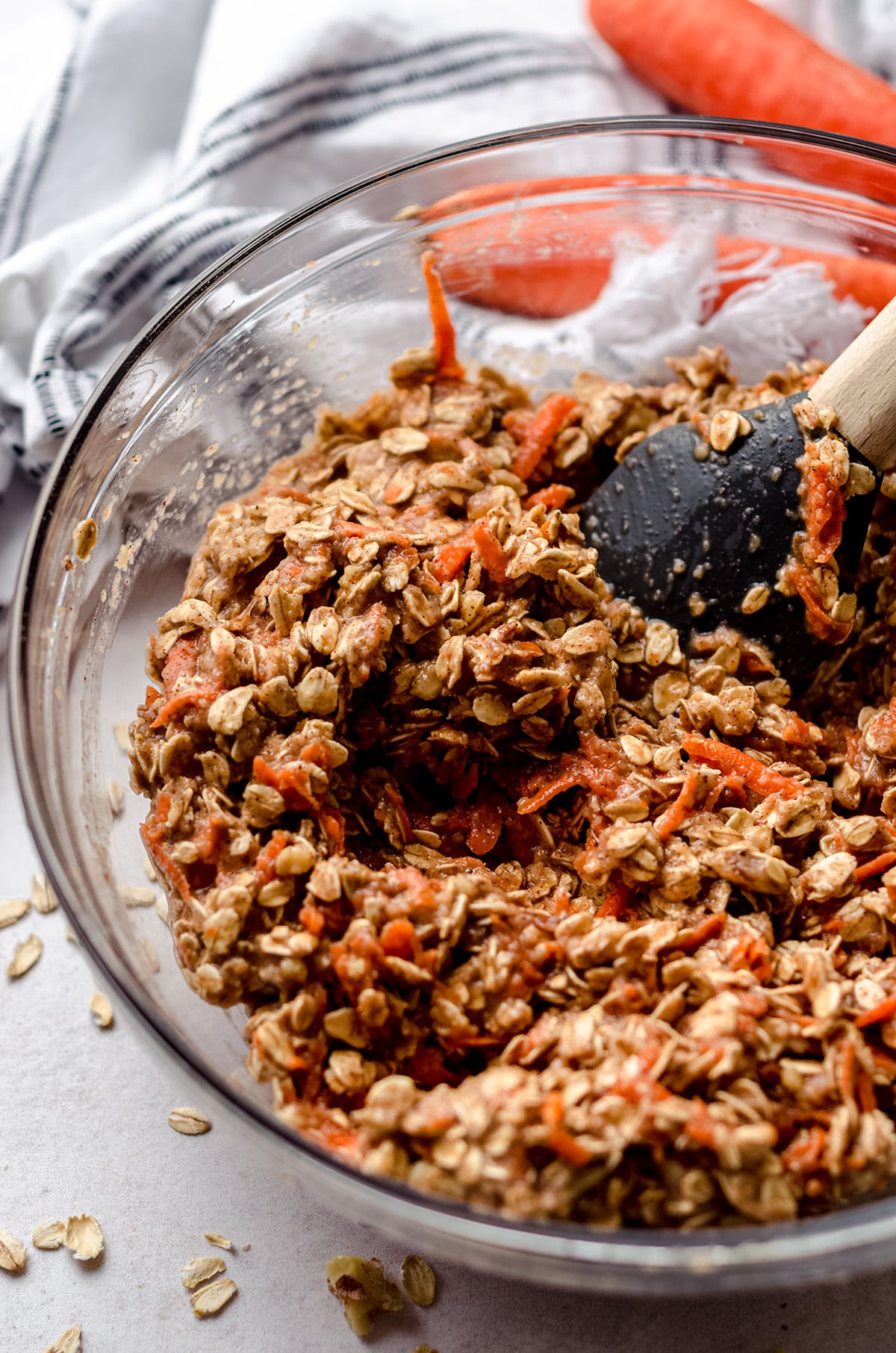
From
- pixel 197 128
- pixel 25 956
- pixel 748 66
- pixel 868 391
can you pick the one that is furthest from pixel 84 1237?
pixel 748 66

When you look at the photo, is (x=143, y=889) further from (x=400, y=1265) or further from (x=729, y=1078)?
(x=729, y=1078)

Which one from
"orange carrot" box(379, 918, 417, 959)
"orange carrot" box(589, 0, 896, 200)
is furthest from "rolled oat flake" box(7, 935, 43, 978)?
"orange carrot" box(589, 0, 896, 200)

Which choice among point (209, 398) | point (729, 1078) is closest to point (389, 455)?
point (209, 398)

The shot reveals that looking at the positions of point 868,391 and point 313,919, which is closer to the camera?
point 313,919

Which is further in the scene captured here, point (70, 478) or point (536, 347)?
point (536, 347)

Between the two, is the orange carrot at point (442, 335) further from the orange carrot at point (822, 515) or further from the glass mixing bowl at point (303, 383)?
the orange carrot at point (822, 515)

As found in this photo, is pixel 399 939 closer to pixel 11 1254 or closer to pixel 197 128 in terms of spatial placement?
pixel 11 1254

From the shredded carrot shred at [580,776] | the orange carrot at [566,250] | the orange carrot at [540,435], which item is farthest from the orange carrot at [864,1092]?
the orange carrot at [566,250]
